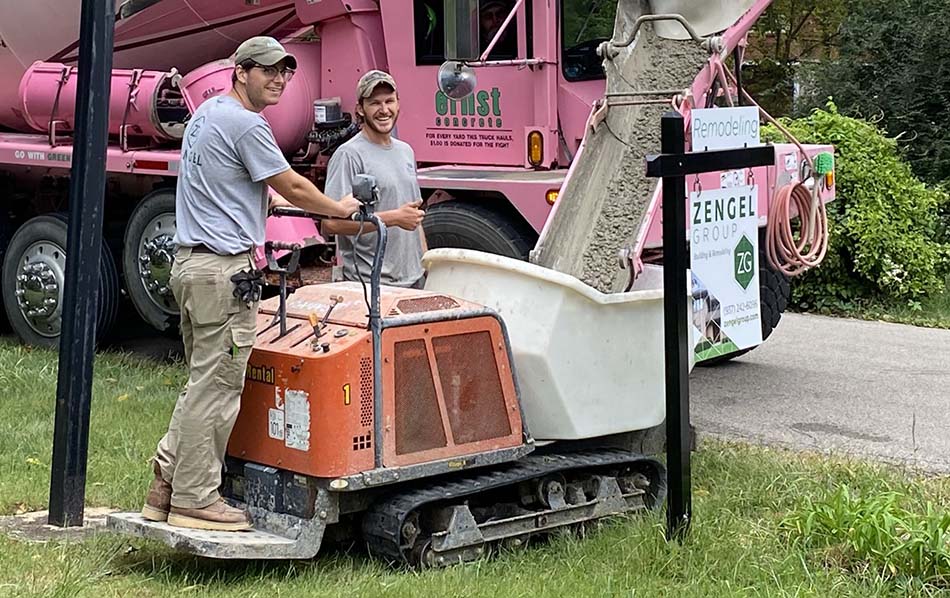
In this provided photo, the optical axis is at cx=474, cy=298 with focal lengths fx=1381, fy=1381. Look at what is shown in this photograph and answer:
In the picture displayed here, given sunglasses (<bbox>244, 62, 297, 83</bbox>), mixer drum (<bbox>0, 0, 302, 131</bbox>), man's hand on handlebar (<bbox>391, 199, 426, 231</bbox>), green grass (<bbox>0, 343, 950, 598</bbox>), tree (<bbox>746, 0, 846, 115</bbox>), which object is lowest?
green grass (<bbox>0, 343, 950, 598</bbox>)

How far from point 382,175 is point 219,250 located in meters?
1.18

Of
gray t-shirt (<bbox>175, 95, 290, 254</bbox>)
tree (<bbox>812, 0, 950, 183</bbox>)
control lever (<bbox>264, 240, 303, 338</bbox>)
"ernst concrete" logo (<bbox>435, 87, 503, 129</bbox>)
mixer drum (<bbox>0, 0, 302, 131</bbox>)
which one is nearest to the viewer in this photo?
gray t-shirt (<bbox>175, 95, 290, 254</bbox>)

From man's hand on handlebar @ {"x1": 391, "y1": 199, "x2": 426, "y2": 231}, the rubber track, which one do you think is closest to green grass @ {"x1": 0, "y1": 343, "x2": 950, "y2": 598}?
the rubber track

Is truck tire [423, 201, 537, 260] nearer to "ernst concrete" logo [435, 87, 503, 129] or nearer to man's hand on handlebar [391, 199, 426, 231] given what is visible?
"ernst concrete" logo [435, 87, 503, 129]

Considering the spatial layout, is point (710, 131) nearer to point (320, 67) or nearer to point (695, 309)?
point (695, 309)

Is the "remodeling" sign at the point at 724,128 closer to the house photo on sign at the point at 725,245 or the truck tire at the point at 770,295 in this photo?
the house photo on sign at the point at 725,245

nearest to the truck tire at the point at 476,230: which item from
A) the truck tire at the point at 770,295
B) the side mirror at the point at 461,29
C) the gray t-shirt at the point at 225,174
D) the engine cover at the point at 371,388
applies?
the side mirror at the point at 461,29

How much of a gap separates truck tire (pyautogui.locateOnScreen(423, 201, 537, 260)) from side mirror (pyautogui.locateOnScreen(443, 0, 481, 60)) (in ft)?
3.53

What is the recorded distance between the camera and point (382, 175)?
5.91 meters

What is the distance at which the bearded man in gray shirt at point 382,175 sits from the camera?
232 inches

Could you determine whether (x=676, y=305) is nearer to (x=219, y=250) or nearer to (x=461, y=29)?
(x=219, y=250)

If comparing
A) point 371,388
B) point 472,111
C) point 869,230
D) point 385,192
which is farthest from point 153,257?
point 869,230

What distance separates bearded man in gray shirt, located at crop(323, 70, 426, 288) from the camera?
5.88 m

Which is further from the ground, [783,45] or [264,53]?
[783,45]
